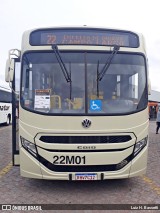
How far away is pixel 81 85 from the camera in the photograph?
522cm

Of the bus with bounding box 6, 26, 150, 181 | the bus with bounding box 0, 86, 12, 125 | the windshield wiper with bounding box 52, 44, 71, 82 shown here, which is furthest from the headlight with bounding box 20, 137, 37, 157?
the bus with bounding box 0, 86, 12, 125

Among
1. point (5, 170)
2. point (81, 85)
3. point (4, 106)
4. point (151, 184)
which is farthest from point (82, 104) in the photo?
point (4, 106)

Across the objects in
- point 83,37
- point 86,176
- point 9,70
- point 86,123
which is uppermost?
point 83,37

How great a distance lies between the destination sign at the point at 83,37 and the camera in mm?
5434

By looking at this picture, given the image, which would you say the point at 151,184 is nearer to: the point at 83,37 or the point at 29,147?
the point at 29,147

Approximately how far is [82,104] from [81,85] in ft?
1.20

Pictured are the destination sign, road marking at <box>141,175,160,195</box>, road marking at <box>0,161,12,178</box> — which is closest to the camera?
the destination sign

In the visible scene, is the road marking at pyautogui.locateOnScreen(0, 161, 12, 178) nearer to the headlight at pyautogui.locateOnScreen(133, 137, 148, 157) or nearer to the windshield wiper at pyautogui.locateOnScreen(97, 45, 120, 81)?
the headlight at pyautogui.locateOnScreen(133, 137, 148, 157)

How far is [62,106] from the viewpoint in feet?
17.0

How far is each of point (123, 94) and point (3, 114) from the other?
1797 cm

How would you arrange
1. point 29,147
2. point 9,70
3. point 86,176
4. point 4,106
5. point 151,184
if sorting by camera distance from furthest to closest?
point 4,106 < point 151,184 < point 9,70 < point 29,147 < point 86,176

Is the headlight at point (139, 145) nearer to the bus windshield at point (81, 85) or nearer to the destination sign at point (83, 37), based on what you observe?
the bus windshield at point (81, 85)

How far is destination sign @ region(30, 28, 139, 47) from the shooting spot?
5.43m

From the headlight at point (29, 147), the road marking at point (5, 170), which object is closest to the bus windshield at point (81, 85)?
the headlight at point (29, 147)
